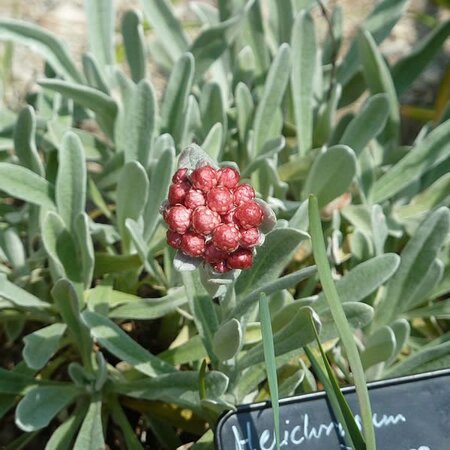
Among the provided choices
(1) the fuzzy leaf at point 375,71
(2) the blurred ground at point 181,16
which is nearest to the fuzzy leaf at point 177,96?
(1) the fuzzy leaf at point 375,71

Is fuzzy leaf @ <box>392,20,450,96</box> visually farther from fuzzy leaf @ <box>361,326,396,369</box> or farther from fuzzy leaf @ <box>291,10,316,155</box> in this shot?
fuzzy leaf @ <box>361,326,396,369</box>

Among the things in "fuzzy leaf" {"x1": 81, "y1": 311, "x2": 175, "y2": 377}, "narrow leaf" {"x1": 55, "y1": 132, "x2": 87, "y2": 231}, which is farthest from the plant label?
"narrow leaf" {"x1": 55, "y1": 132, "x2": 87, "y2": 231}

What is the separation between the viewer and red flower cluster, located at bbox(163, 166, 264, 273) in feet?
3.25

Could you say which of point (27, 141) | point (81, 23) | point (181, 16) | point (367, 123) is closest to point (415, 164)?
point (367, 123)

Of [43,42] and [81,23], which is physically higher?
[43,42]

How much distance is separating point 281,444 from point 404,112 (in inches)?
45.5

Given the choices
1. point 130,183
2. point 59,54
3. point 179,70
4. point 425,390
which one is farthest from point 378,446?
point 59,54

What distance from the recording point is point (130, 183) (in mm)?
1505

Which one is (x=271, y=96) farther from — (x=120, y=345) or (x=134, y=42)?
(x=120, y=345)

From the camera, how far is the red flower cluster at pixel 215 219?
39.0 inches

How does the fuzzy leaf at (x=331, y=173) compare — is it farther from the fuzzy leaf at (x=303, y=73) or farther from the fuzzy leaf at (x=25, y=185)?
the fuzzy leaf at (x=25, y=185)

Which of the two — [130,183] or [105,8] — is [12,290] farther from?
[105,8]

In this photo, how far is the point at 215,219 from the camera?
3.25 feet

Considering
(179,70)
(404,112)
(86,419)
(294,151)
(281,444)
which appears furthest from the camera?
(404,112)
